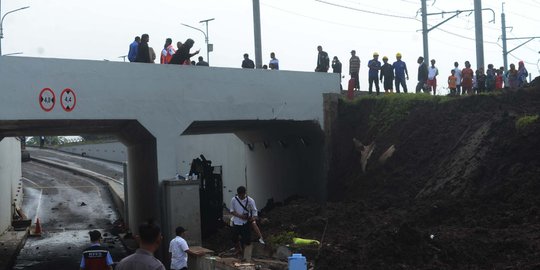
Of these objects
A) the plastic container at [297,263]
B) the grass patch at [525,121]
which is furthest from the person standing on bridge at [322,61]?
the plastic container at [297,263]

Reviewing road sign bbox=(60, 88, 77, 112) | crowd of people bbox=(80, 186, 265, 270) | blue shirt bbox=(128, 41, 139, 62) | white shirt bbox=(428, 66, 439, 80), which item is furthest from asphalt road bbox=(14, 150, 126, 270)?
white shirt bbox=(428, 66, 439, 80)

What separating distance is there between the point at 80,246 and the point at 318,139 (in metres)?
8.83

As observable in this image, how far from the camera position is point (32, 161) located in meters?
54.6

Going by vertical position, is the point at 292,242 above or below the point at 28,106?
below

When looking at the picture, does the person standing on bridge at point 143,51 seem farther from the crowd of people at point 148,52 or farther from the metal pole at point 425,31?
the metal pole at point 425,31

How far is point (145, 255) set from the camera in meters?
5.93

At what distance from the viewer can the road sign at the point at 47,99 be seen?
16453 mm

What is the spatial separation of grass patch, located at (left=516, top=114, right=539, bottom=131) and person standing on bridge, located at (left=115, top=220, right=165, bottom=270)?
1210 cm

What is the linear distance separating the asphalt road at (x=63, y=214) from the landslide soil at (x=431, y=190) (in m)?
6.92

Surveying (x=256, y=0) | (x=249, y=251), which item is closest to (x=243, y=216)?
(x=249, y=251)

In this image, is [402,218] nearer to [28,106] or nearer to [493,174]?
[493,174]

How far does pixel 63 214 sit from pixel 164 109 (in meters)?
17.3

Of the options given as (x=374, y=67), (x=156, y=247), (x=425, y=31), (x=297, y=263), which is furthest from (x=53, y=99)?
(x=425, y=31)

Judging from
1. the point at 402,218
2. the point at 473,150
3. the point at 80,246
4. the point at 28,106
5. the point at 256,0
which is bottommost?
the point at 80,246
